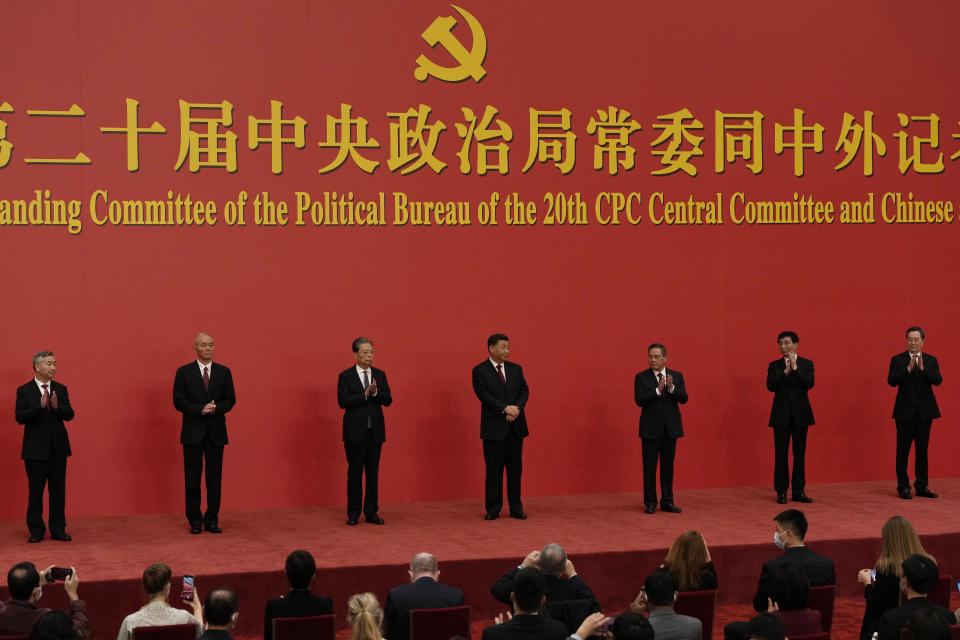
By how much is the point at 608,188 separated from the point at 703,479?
221 centimetres

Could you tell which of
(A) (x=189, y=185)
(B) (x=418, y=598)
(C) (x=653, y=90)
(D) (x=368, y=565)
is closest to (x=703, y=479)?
(C) (x=653, y=90)

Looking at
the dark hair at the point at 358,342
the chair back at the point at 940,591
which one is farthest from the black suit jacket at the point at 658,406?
the chair back at the point at 940,591

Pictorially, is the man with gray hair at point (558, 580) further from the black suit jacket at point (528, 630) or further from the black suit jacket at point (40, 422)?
the black suit jacket at point (40, 422)

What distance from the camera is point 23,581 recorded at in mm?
4062

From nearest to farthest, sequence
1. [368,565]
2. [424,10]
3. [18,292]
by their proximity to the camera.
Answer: [368,565], [18,292], [424,10]

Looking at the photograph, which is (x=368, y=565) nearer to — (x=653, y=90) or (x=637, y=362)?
(x=637, y=362)

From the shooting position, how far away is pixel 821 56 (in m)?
8.83

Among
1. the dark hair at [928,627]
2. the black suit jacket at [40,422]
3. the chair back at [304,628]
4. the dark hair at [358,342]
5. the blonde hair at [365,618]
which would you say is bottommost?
the chair back at [304,628]

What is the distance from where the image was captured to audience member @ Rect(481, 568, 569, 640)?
3.71 meters

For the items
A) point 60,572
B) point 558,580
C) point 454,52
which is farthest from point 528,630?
point 454,52

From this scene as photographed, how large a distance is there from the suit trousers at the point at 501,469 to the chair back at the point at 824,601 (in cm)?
315

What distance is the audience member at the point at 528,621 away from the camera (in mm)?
3711

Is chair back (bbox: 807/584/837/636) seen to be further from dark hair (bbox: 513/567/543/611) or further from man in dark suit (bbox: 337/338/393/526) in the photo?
man in dark suit (bbox: 337/338/393/526)

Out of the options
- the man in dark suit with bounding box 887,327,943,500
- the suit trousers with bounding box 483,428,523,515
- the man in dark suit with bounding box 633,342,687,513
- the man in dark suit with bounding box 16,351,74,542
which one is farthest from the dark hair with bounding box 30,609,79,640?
the man in dark suit with bounding box 887,327,943,500
